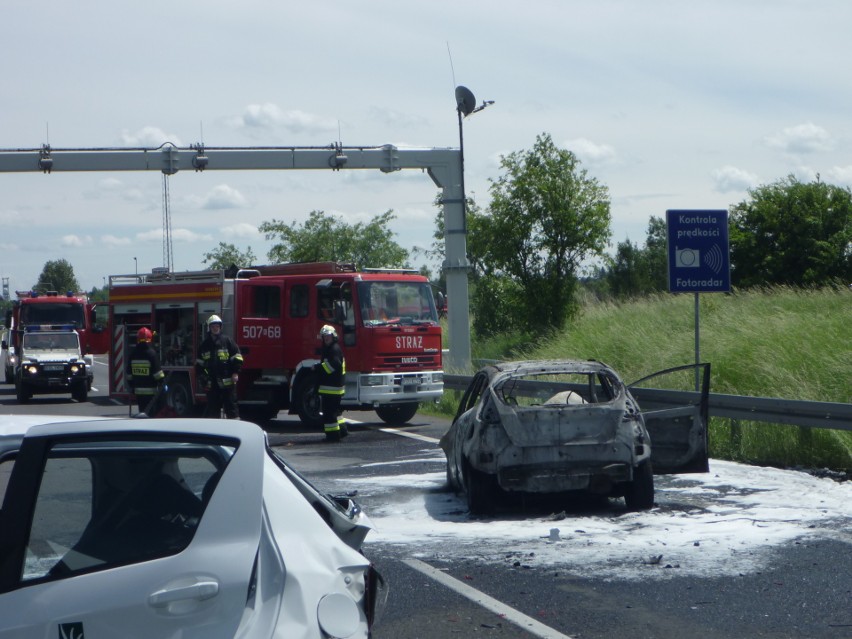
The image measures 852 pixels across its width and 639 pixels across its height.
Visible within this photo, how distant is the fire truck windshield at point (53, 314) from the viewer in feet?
104

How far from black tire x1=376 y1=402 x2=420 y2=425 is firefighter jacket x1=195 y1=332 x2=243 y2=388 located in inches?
124

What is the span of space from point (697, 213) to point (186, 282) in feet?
34.6

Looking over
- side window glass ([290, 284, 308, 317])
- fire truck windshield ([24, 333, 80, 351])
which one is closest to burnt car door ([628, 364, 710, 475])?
side window glass ([290, 284, 308, 317])

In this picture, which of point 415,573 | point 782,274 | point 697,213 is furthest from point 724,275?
point 782,274

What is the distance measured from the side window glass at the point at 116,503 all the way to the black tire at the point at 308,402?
15.0m

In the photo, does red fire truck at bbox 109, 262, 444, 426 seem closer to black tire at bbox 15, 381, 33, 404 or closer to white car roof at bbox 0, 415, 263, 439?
black tire at bbox 15, 381, 33, 404

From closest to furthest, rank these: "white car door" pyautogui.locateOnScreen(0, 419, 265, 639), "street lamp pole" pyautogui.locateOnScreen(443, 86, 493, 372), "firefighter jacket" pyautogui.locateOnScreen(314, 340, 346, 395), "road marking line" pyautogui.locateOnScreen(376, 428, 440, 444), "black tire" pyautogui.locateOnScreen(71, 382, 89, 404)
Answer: "white car door" pyautogui.locateOnScreen(0, 419, 265, 639)
"road marking line" pyautogui.locateOnScreen(376, 428, 440, 444)
"firefighter jacket" pyautogui.locateOnScreen(314, 340, 346, 395)
"street lamp pole" pyautogui.locateOnScreen(443, 86, 493, 372)
"black tire" pyautogui.locateOnScreen(71, 382, 89, 404)

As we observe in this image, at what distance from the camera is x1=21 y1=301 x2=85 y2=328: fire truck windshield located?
104ft

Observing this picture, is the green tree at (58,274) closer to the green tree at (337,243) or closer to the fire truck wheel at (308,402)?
the green tree at (337,243)

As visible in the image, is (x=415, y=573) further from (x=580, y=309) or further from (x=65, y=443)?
(x=580, y=309)

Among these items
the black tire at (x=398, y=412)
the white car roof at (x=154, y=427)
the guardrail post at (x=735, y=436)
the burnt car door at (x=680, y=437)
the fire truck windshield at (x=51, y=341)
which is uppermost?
the white car roof at (x=154, y=427)

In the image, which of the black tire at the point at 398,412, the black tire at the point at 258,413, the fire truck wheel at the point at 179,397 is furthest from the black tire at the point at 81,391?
the black tire at the point at 398,412

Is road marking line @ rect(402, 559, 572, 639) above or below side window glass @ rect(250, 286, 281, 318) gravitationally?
below

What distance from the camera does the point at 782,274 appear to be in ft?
161
